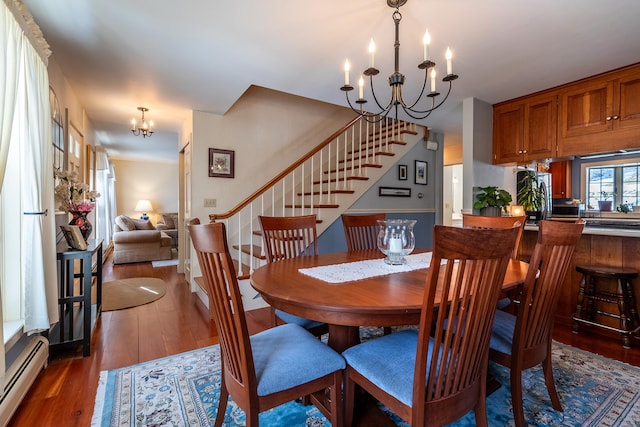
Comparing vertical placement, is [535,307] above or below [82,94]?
below

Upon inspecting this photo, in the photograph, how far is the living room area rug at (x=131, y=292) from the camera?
3.27m

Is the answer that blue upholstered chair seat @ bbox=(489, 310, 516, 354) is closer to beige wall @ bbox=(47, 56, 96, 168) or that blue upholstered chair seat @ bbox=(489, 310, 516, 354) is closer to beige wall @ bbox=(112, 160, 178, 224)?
beige wall @ bbox=(47, 56, 96, 168)

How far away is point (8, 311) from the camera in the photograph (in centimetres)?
174

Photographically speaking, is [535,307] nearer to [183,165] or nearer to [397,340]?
[397,340]

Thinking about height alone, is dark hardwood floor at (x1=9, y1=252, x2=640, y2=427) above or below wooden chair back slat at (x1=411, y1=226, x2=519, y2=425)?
below

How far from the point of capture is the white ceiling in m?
1.81

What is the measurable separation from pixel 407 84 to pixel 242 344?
285cm

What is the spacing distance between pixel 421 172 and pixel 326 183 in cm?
155

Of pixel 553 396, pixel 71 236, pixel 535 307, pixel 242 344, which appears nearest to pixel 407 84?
pixel 535 307

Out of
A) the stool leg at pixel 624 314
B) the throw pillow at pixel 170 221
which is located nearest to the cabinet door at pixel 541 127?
the stool leg at pixel 624 314

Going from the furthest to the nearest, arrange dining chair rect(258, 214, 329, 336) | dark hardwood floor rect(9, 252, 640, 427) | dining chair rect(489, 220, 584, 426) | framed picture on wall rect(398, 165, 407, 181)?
framed picture on wall rect(398, 165, 407, 181) → dining chair rect(258, 214, 329, 336) → dark hardwood floor rect(9, 252, 640, 427) → dining chair rect(489, 220, 584, 426)

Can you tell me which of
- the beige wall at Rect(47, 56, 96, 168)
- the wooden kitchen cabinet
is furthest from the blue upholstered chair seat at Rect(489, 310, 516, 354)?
the beige wall at Rect(47, 56, 96, 168)

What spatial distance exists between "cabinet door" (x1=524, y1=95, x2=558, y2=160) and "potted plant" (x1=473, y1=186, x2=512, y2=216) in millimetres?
469

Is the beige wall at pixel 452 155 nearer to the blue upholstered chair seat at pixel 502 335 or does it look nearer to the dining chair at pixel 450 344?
the blue upholstered chair seat at pixel 502 335
